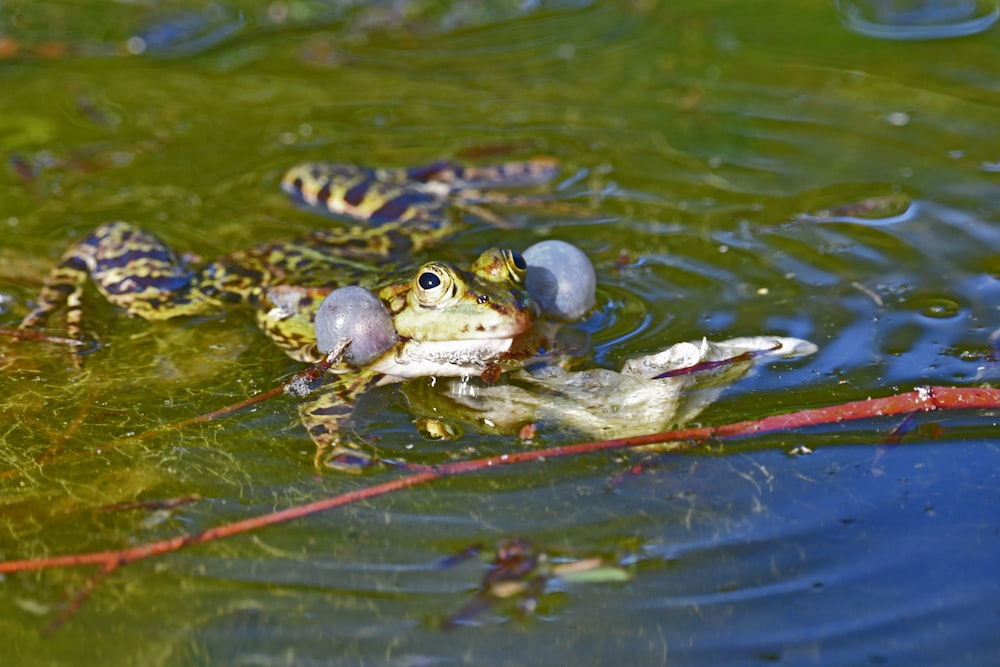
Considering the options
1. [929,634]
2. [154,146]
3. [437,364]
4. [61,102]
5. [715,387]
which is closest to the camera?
[929,634]

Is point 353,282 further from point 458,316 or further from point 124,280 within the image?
point 124,280

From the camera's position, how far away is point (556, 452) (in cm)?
357

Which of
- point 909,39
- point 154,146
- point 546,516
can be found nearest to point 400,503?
point 546,516

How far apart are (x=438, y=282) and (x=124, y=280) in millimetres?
1736

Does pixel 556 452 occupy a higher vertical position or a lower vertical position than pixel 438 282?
lower

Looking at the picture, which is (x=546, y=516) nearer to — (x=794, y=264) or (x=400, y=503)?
(x=400, y=503)

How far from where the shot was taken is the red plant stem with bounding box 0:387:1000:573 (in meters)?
3.15

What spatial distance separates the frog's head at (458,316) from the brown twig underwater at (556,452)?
0.66 m

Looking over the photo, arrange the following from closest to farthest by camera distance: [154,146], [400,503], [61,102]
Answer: [400,503] < [154,146] < [61,102]

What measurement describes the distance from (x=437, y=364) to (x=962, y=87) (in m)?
4.31

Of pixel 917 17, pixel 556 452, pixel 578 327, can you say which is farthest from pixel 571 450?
pixel 917 17

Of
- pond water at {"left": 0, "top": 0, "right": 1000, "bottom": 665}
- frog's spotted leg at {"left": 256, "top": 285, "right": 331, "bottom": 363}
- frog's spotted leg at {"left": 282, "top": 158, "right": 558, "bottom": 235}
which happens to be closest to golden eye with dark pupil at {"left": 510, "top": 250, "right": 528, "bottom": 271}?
pond water at {"left": 0, "top": 0, "right": 1000, "bottom": 665}

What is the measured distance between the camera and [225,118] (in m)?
6.72

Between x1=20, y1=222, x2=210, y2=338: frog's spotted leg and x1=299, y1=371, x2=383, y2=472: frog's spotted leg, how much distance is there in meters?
1.09
